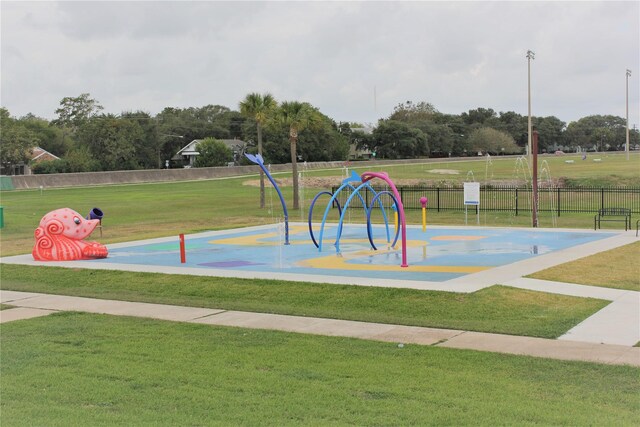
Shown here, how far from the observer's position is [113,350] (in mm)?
9320

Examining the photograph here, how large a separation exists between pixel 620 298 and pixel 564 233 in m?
12.0

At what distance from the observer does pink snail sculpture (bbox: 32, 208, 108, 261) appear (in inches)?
754

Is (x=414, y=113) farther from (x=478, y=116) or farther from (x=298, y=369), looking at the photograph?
(x=298, y=369)

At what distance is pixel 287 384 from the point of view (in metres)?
7.51

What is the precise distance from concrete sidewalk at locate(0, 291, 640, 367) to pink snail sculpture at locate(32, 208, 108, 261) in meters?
4.55

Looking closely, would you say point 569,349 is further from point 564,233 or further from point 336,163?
point 336,163

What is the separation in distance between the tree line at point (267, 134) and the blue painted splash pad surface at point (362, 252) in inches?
614

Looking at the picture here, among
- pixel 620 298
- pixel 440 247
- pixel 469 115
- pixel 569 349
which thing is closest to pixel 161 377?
pixel 569 349

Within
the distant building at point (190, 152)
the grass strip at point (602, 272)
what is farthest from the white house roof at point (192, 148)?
the grass strip at point (602, 272)

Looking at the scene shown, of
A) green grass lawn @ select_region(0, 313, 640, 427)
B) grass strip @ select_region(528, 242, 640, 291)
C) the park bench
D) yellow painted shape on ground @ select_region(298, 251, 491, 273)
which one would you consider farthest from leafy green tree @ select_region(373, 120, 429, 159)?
green grass lawn @ select_region(0, 313, 640, 427)

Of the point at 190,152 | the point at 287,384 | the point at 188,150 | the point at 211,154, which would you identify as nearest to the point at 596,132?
the point at 188,150

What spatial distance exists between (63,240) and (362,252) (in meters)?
8.21

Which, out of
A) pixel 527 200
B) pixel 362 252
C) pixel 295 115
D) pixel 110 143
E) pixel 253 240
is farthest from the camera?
pixel 110 143

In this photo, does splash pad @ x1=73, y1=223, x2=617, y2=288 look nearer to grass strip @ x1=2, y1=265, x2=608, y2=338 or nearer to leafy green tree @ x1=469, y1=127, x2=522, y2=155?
grass strip @ x1=2, y1=265, x2=608, y2=338
